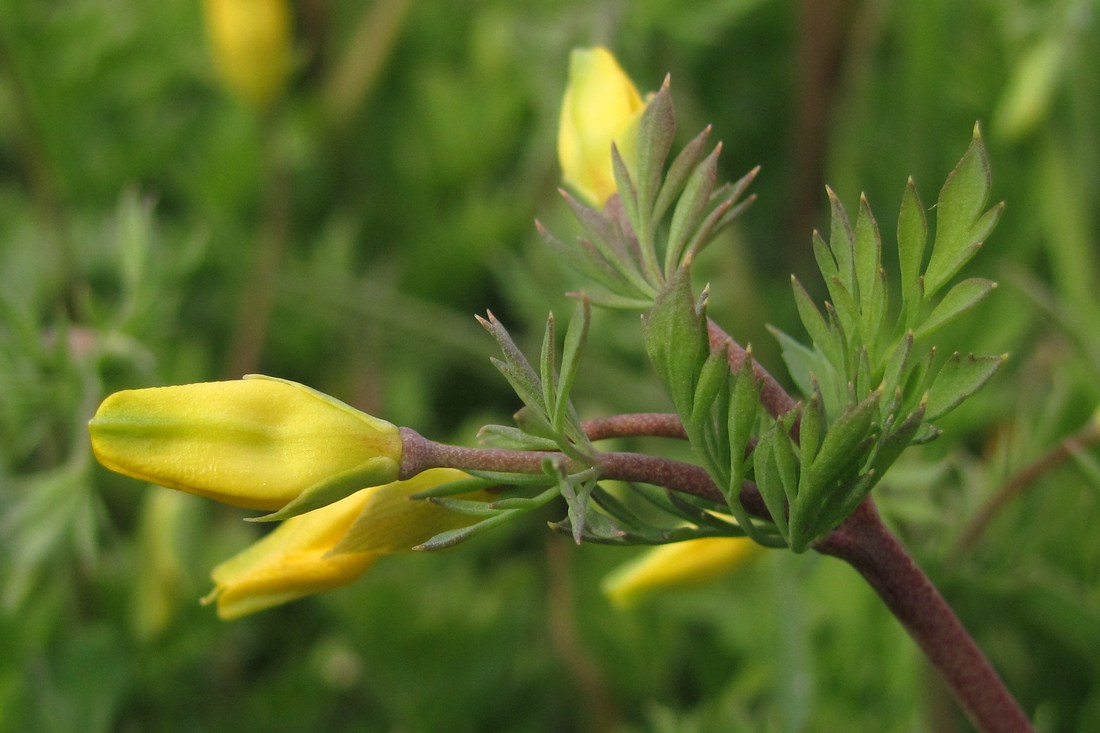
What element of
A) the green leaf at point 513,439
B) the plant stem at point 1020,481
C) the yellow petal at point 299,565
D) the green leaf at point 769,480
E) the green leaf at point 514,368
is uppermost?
the green leaf at point 514,368

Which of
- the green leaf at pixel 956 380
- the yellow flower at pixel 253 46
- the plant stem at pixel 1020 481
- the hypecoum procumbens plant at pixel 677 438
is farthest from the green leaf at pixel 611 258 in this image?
the yellow flower at pixel 253 46

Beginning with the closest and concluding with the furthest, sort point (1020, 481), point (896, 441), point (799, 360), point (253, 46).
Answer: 1. point (896, 441)
2. point (799, 360)
3. point (1020, 481)
4. point (253, 46)

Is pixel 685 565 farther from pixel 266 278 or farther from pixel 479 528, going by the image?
pixel 266 278

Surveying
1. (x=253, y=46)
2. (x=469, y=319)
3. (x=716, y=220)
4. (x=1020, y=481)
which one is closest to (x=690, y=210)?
(x=716, y=220)

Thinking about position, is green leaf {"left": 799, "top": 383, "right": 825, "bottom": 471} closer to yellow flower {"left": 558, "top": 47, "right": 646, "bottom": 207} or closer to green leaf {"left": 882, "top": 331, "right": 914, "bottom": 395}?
green leaf {"left": 882, "top": 331, "right": 914, "bottom": 395}

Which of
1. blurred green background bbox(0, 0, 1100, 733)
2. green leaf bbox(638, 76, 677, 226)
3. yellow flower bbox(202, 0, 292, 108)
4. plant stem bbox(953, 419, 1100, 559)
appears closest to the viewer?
green leaf bbox(638, 76, 677, 226)

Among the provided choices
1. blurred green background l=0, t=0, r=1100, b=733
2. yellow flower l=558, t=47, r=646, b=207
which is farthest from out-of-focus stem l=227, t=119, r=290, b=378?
yellow flower l=558, t=47, r=646, b=207

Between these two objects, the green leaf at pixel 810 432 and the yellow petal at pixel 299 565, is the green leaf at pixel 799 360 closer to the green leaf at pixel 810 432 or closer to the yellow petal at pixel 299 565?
the green leaf at pixel 810 432
